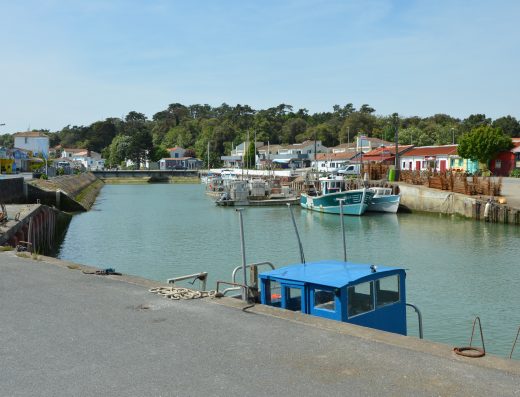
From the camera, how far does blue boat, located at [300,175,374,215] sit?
50531mm

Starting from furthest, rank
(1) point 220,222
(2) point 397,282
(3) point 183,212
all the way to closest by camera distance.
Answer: (3) point 183,212 → (1) point 220,222 → (2) point 397,282

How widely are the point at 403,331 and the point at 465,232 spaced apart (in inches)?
1147

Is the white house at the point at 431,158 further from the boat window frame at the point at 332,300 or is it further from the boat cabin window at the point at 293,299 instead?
the boat window frame at the point at 332,300

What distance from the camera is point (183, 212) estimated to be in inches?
2281

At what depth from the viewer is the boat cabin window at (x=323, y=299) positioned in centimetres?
1095

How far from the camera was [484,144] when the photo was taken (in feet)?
219

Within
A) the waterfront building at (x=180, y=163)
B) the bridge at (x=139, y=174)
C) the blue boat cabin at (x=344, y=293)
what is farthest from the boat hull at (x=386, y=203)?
the waterfront building at (x=180, y=163)

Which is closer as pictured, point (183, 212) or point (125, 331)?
point (125, 331)

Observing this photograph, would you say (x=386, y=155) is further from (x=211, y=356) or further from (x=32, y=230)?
(x=211, y=356)

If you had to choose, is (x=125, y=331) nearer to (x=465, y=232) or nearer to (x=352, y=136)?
(x=465, y=232)

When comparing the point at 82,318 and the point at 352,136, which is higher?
the point at 352,136

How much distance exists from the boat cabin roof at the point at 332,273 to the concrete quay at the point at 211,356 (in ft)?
2.69

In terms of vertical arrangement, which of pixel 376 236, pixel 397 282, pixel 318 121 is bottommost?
pixel 376 236

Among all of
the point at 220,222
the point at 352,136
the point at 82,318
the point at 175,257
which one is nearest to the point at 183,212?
the point at 220,222
